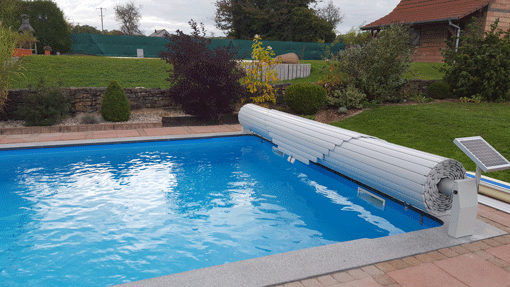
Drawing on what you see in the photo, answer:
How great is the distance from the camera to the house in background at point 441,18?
1903cm

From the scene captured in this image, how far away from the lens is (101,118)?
946 cm

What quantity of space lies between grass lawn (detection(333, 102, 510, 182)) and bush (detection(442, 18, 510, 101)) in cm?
79

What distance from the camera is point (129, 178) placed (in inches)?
223

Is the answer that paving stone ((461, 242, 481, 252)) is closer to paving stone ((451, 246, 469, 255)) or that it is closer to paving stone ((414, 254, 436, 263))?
paving stone ((451, 246, 469, 255))

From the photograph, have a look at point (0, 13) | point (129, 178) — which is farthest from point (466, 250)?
point (0, 13)

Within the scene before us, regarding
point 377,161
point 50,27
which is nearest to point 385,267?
point 377,161

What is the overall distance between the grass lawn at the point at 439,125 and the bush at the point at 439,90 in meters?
1.20

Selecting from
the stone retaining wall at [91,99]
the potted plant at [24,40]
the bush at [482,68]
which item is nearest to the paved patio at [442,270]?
the stone retaining wall at [91,99]

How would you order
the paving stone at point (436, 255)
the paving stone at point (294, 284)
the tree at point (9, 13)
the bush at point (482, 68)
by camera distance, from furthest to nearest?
the tree at point (9, 13), the bush at point (482, 68), the paving stone at point (436, 255), the paving stone at point (294, 284)

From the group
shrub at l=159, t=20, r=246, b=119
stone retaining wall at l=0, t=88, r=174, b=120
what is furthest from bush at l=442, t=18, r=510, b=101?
stone retaining wall at l=0, t=88, r=174, b=120

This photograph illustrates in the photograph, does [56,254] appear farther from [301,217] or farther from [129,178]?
[301,217]

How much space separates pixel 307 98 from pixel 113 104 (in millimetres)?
5246

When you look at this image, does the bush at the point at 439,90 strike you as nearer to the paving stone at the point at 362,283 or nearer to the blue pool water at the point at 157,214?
the blue pool water at the point at 157,214

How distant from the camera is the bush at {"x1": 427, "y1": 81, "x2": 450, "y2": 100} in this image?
12.0 metres
